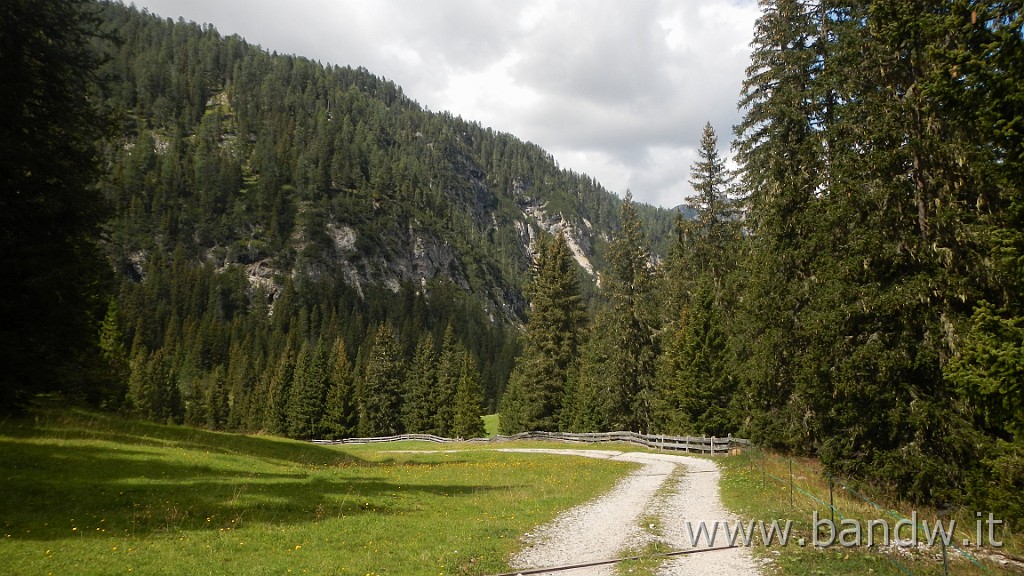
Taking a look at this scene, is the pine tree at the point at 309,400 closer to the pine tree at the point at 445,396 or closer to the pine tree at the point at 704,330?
the pine tree at the point at 445,396

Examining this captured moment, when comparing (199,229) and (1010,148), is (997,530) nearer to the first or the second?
(1010,148)

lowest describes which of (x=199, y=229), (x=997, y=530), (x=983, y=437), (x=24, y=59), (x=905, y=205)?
(x=997, y=530)

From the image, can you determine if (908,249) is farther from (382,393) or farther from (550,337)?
(382,393)

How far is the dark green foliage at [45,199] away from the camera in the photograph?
1838cm

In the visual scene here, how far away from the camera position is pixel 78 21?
2072 cm

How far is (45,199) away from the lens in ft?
60.9

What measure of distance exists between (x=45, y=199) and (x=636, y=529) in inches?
850

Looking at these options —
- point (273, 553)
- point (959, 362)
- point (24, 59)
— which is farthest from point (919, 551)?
point (24, 59)

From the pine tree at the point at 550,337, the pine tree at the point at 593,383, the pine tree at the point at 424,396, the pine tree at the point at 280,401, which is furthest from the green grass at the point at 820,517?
the pine tree at the point at 280,401

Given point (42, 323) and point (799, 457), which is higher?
point (42, 323)

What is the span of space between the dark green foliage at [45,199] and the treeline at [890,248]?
988 inches

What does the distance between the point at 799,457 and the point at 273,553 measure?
806 inches

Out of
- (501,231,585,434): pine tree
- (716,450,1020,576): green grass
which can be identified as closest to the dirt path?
(716,450,1020,576): green grass

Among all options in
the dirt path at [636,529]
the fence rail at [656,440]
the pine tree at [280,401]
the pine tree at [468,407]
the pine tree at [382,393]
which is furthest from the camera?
the pine tree at [280,401]
